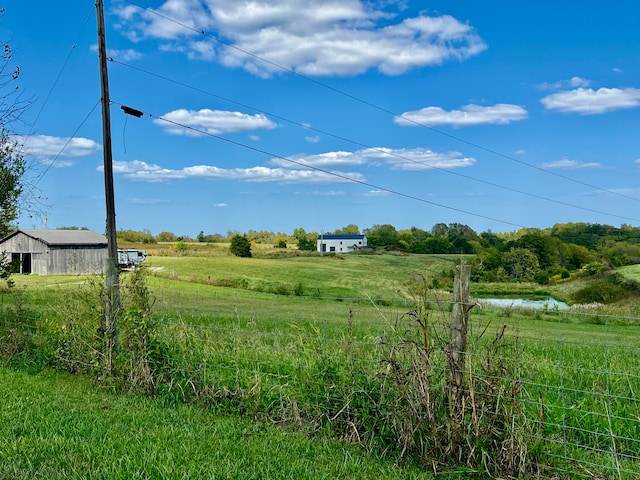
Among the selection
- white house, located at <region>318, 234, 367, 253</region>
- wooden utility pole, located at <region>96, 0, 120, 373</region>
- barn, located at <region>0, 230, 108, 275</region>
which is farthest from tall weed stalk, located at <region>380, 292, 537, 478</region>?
barn, located at <region>0, 230, 108, 275</region>

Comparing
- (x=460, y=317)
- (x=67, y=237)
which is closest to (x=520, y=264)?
(x=460, y=317)

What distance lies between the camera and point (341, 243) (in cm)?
3189

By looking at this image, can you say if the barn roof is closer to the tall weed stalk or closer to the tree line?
the tree line

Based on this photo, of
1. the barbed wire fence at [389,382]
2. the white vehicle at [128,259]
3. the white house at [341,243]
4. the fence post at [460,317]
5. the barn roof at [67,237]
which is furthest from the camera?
the barn roof at [67,237]

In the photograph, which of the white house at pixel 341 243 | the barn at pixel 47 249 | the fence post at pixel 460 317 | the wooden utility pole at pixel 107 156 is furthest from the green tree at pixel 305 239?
the fence post at pixel 460 317

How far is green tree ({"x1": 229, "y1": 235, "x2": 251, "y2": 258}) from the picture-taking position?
35.4 metres

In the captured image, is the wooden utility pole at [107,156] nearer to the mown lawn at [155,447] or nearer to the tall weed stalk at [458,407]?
the mown lawn at [155,447]

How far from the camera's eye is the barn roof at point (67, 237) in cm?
4088

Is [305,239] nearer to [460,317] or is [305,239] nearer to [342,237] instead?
[342,237]

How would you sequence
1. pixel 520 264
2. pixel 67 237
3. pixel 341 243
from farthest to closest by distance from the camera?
pixel 67 237 → pixel 341 243 → pixel 520 264

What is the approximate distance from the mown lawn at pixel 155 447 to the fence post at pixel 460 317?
943 millimetres

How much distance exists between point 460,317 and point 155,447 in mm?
2755

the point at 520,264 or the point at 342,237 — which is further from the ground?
the point at 342,237

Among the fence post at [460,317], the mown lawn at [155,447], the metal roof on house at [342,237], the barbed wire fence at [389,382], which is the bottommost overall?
the mown lawn at [155,447]
